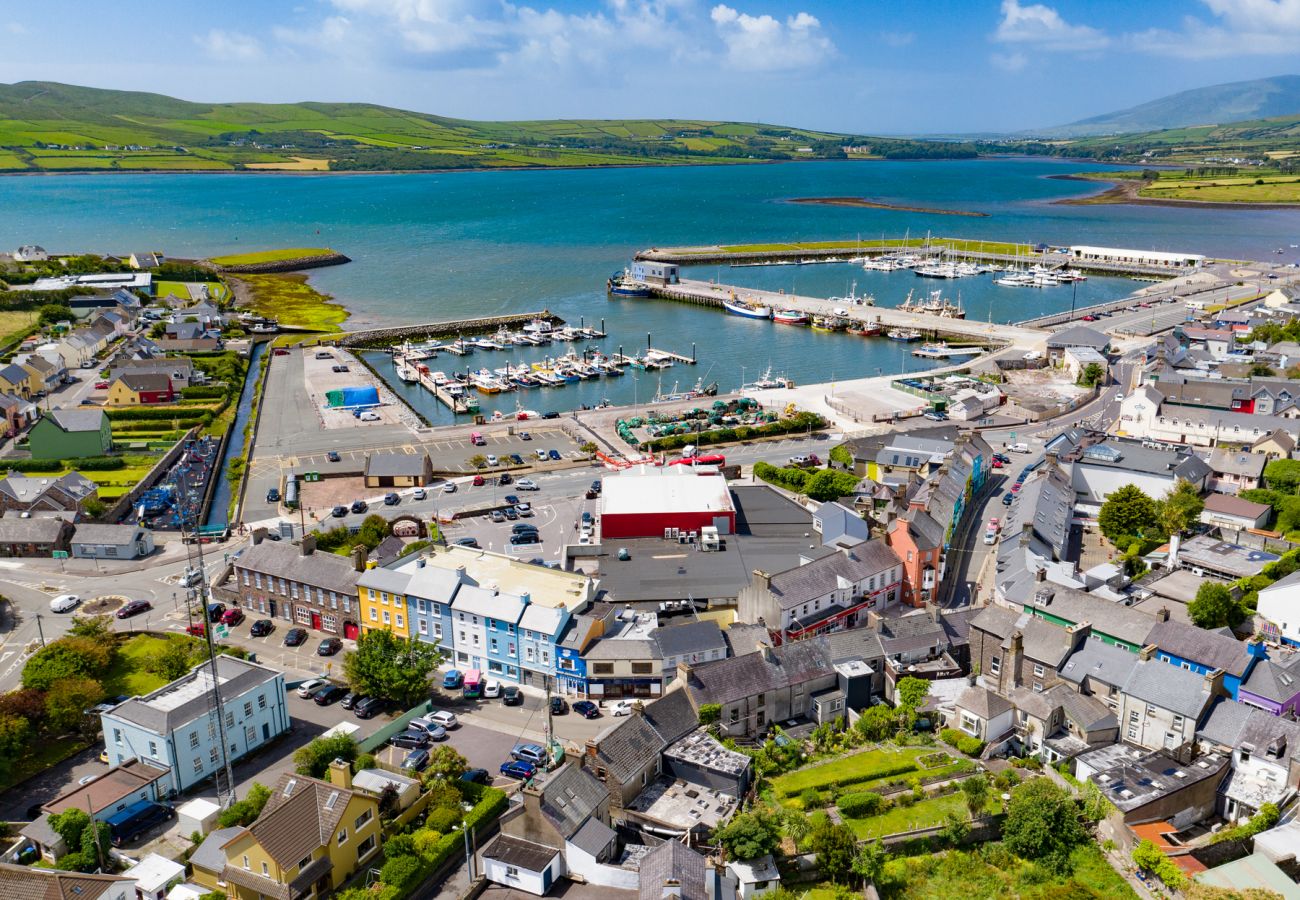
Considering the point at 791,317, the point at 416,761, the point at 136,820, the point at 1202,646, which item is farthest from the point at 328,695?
the point at 791,317

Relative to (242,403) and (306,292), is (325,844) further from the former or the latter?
(306,292)

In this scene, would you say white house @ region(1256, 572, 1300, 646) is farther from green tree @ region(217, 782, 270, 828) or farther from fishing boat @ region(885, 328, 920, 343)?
fishing boat @ region(885, 328, 920, 343)

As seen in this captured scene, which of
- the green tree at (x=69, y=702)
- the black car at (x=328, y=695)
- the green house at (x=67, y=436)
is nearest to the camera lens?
the green tree at (x=69, y=702)

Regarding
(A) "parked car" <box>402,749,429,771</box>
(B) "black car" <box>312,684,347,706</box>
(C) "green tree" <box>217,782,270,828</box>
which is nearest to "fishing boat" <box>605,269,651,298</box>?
(B) "black car" <box>312,684,347,706</box>

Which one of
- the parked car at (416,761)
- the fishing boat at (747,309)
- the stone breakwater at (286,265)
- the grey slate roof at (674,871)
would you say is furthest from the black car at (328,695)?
the stone breakwater at (286,265)

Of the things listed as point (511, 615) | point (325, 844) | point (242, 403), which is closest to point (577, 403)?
point (242, 403)

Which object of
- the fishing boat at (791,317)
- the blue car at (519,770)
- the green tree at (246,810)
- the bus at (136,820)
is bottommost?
the bus at (136,820)

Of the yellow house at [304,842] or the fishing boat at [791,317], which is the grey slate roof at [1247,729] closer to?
the yellow house at [304,842]

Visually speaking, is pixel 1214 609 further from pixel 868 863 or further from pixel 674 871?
pixel 674 871
